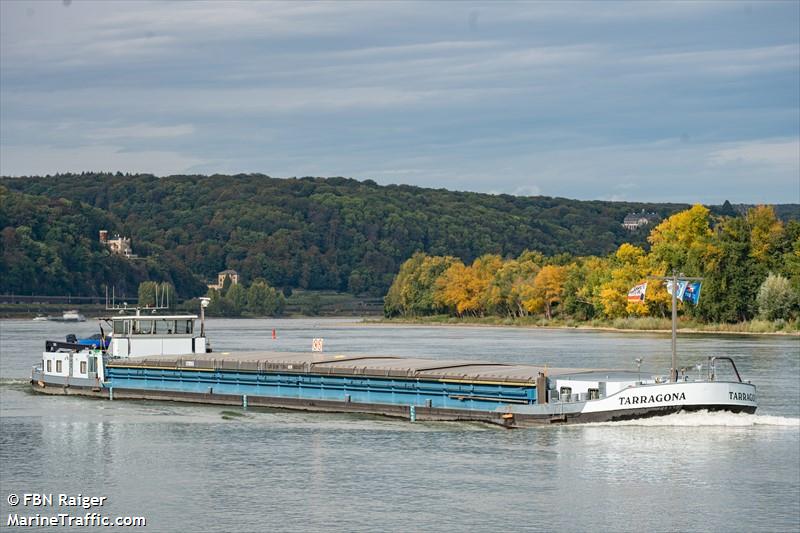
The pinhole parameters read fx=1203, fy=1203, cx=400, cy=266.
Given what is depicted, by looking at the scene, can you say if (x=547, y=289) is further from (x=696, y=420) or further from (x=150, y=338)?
(x=696, y=420)

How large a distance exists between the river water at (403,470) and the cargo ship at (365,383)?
0.84 meters

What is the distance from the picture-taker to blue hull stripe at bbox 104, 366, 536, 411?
171ft

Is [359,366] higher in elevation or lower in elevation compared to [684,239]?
Answer: lower

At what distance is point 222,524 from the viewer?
34219mm

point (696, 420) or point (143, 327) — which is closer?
point (696, 420)

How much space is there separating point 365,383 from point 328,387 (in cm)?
235

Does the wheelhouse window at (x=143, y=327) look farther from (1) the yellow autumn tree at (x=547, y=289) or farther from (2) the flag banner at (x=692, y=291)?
(1) the yellow autumn tree at (x=547, y=289)

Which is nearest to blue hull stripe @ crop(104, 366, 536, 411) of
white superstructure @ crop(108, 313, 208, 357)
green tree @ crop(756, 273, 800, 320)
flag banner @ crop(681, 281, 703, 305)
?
white superstructure @ crop(108, 313, 208, 357)

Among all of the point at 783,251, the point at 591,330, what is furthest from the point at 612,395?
the point at 591,330

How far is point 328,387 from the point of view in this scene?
5819 cm

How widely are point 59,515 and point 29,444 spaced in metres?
15.0

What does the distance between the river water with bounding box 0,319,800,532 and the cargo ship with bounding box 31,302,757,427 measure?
33.2 inches

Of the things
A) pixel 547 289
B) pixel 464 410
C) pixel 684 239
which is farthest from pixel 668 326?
pixel 464 410

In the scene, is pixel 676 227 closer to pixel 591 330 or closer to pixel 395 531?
pixel 591 330
